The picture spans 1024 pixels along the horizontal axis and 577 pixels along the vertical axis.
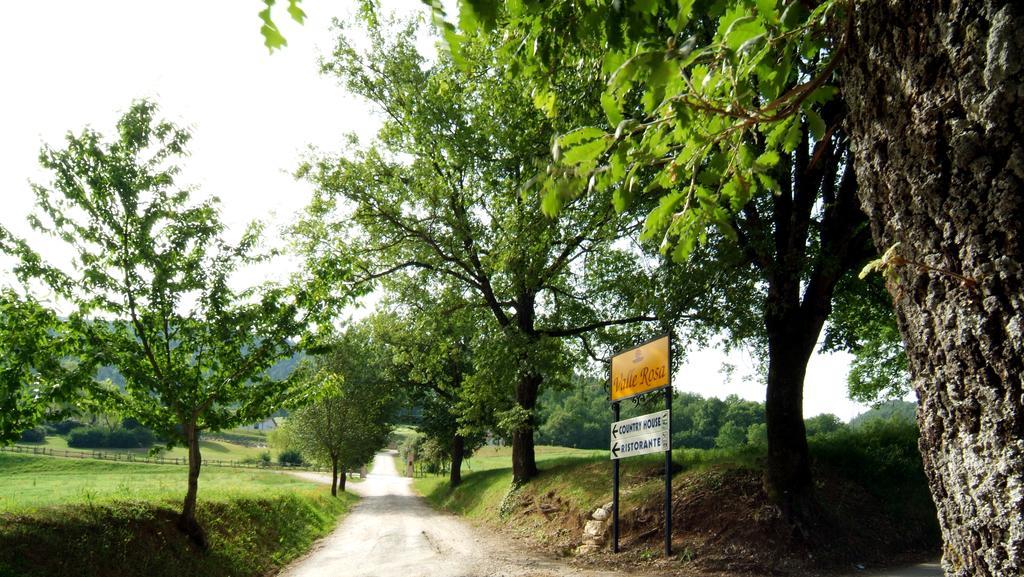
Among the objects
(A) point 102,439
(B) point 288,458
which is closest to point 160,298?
(A) point 102,439

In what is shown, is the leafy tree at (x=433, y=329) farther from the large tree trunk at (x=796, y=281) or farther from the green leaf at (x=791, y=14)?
the green leaf at (x=791, y=14)

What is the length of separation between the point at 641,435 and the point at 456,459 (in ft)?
89.0

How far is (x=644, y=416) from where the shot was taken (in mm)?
11672

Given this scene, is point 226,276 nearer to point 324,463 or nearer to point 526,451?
point 526,451

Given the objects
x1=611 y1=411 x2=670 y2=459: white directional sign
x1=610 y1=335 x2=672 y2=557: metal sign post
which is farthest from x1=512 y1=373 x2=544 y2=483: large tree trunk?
x1=611 y1=411 x2=670 y2=459: white directional sign

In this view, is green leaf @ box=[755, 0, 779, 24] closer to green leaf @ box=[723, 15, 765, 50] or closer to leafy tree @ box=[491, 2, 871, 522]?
leafy tree @ box=[491, 2, 871, 522]

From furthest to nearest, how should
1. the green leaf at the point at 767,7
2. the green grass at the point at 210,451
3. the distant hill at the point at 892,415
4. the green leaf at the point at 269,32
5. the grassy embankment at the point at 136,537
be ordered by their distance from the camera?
the green grass at the point at 210,451
the distant hill at the point at 892,415
the grassy embankment at the point at 136,537
the green leaf at the point at 767,7
the green leaf at the point at 269,32

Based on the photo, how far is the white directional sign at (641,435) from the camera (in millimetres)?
11031

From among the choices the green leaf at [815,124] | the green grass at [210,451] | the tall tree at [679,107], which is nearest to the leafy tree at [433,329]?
the tall tree at [679,107]

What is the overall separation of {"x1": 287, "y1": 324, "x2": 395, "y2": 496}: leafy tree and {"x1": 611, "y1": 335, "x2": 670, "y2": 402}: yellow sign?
1839 centimetres

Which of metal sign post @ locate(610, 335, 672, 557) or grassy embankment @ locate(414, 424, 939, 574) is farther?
metal sign post @ locate(610, 335, 672, 557)

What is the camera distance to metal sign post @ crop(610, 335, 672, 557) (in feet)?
35.8

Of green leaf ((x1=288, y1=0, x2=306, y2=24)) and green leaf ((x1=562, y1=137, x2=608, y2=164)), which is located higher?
green leaf ((x1=288, y1=0, x2=306, y2=24))

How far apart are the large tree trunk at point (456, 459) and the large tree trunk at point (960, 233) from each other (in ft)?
113
